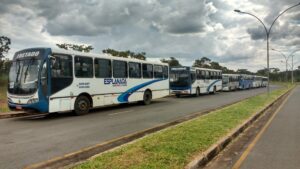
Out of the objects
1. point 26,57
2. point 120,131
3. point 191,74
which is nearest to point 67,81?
point 26,57

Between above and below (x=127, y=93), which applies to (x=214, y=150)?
below

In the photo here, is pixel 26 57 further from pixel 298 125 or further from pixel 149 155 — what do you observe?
pixel 298 125

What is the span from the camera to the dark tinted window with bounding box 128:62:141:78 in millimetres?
22625

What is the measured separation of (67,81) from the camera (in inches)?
667

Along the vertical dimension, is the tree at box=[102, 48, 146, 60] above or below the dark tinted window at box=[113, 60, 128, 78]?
above

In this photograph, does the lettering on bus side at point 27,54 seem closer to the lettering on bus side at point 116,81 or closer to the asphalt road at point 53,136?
the asphalt road at point 53,136

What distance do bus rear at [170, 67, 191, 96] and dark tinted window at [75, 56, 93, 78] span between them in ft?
56.1

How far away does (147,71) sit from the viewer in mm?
24781

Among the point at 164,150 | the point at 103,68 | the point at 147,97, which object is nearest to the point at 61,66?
the point at 103,68

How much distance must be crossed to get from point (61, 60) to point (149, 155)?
10.2 metres

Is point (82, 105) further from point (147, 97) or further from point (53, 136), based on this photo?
point (147, 97)

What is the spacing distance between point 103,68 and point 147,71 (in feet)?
17.7

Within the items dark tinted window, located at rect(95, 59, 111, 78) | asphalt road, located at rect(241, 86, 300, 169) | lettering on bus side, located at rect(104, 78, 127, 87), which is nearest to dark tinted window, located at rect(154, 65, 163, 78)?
lettering on bus side, located at rect(104, 78, 127, 87)

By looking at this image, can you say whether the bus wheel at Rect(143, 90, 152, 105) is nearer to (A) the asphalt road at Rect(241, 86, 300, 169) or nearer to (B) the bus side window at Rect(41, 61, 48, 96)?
(B) the bus side window at Rect(41, 61, 48, 96)
